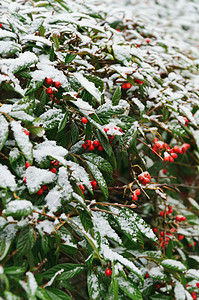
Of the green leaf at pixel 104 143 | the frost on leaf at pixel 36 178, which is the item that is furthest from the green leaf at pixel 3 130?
the green leaf at pixel 104 143

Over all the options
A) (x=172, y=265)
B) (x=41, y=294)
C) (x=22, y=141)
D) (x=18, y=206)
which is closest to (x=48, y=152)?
(x=22, y=141)

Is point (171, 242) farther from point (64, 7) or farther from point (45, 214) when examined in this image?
point (64, 7)

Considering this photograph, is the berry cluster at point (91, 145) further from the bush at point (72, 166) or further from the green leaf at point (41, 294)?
the green leaf at point (41, 294)

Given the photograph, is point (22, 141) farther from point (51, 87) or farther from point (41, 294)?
point (41, 294)

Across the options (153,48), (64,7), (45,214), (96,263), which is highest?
(64,7)

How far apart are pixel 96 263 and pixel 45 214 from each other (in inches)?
16.9

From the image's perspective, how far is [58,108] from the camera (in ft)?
4.16

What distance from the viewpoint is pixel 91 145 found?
1.24m

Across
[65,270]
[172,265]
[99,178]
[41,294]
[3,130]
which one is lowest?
[172,265]

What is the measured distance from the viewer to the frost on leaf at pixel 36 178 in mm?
933

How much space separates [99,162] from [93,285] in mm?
466

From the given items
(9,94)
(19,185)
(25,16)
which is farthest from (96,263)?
(25,16)

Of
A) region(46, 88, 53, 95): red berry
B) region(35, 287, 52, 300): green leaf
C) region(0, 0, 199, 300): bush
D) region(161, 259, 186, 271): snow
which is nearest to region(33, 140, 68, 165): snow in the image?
region(0, 0, 199, 300): bush

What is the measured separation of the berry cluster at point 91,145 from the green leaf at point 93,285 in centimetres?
48
